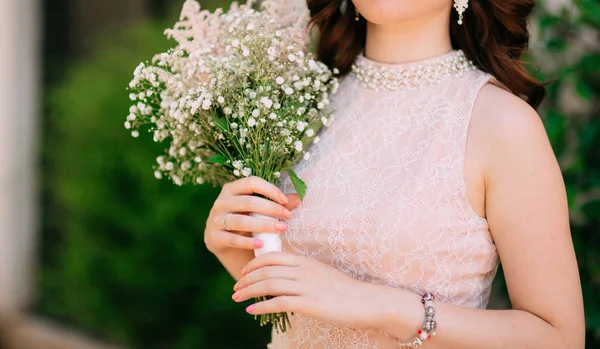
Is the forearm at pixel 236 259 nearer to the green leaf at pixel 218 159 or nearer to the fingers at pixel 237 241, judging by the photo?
the fingers at pixel 237 241

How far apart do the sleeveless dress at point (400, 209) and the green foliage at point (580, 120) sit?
841 mm

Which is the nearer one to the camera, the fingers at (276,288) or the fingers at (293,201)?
the fingers at (276,288)

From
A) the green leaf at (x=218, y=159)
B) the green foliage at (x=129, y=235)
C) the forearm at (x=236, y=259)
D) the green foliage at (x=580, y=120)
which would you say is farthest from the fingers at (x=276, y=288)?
the green foliage at (x=129, y=235)

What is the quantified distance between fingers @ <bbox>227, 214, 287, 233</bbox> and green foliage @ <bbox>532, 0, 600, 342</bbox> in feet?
4.34

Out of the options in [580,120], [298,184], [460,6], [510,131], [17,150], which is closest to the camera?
[510,131]

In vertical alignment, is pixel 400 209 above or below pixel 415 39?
below

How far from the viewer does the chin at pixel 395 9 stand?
188cm

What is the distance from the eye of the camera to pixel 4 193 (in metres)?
5.87

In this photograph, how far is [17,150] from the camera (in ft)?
19.5

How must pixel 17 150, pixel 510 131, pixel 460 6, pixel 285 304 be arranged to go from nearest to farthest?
pixel 285 304, pixel 510 131, pixel 460 6, pixel 17 150

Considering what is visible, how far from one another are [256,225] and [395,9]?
69cm

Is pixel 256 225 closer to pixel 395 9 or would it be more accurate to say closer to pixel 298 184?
pixel 298 184

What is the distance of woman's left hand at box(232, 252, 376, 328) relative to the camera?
1.62 meters

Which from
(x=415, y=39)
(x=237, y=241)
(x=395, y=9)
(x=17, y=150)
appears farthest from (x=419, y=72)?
(x=17, y=150)
